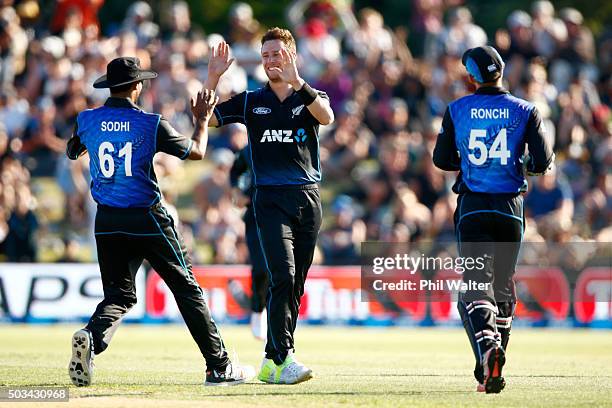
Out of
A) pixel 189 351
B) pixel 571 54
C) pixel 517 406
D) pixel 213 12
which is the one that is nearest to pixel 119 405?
pixel 517 406

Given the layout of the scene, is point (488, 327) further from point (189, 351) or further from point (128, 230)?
Result: point (189, 351)

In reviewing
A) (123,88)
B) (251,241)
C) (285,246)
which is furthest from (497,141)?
(251,241)

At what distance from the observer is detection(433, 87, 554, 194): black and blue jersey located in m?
9.69

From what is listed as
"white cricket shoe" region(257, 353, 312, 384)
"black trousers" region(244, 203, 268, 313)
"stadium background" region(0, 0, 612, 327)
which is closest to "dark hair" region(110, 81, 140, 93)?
"white cricket shoe" region(257, 353, 312, 384)

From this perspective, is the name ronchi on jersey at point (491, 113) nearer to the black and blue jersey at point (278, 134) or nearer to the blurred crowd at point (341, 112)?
the black and blue jersey at point (278, 134)

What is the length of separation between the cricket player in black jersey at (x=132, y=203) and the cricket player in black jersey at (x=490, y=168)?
2.01 metres

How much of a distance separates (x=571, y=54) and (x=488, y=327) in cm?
1605

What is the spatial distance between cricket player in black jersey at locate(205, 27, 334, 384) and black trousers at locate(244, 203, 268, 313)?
4.31 metres

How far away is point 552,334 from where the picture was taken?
18203 millimetres

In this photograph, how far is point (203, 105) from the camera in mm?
9648

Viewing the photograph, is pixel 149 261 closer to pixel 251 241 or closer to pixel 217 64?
pixel 217 64

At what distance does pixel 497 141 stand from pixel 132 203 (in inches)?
116

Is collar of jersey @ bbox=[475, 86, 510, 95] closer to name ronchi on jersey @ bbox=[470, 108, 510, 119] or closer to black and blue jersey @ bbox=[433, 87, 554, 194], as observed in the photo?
black and blue jersey @ bbox=[433, 87, 554, 194]

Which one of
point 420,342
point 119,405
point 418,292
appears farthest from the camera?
point 418,292
